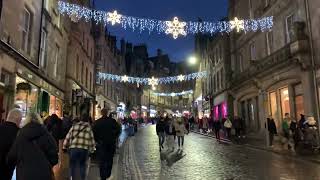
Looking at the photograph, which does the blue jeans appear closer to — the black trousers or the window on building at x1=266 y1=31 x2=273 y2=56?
the black trousers

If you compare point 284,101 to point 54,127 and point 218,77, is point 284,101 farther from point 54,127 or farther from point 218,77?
point 218,77

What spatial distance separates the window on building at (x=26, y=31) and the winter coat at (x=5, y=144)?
38.8 ft

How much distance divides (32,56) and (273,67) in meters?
15.5

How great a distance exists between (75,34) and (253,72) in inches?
572

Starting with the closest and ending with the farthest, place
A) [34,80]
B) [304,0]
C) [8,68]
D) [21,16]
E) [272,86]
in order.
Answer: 1. [8,68]
2. [21,16]
3. [34,80]
4. [304,0]
5. [272,86]

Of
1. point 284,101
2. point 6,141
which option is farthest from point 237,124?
point 6,141

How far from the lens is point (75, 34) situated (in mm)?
28109

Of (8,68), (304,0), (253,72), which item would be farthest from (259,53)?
(8,68)

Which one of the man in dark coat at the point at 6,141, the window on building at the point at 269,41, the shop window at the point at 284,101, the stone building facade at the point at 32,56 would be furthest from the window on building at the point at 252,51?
the man in dark coat at the point at 6,141

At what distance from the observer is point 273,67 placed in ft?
78.1

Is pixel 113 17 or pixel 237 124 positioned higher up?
pixel 113 17

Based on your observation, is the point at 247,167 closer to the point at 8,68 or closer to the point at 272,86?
the point at 8,68

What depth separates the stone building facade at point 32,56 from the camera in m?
13.8

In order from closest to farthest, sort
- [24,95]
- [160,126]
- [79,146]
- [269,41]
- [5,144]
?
[5,144]
[79,146]
[24,95]
[160,126]
[269,41]
